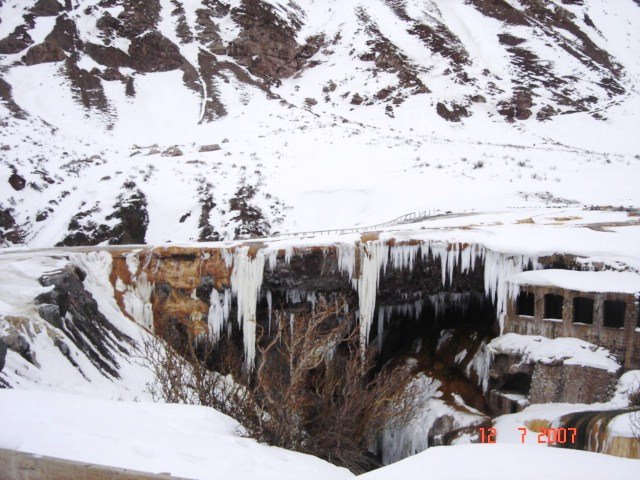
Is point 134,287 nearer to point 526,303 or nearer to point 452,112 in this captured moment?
point 526,303

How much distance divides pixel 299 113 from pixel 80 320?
31.4 metres

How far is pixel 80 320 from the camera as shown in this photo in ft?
31.4

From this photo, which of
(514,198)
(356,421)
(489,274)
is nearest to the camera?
(356,421)

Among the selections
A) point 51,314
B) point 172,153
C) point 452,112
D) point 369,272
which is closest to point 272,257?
point 369,272

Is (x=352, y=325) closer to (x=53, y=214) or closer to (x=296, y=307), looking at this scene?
(x=296, y=307)

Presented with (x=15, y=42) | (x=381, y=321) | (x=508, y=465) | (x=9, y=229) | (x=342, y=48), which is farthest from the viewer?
(x=342, y=48)

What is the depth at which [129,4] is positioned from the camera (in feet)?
163

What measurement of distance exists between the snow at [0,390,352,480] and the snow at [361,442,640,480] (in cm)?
128

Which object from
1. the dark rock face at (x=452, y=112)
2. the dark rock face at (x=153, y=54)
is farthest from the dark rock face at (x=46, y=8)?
the dark rock face at (x=452, y=112)

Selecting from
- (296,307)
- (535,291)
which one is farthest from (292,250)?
(535,291)

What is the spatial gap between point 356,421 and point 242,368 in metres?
3.66

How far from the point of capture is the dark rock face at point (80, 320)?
878cm

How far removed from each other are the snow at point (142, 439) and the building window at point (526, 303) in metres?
7.08
